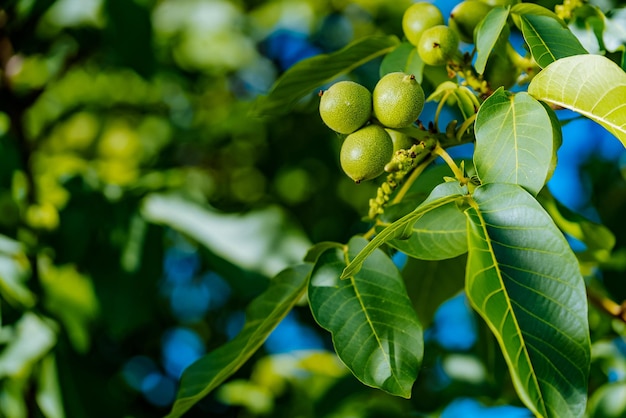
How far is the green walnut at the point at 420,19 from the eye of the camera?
4.33 feet

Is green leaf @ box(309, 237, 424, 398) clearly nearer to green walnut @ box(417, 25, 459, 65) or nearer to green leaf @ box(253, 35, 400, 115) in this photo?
green walnut @ box(417, 25, 459, 65)

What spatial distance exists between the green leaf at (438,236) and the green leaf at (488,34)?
0.77ft

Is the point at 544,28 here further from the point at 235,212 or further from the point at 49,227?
the point at 49,227

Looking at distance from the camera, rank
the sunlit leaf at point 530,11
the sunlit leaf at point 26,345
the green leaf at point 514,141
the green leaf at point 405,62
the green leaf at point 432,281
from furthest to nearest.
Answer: the sunlit leaf at point 26,345, the green leaf at point 432,281, the green leaf at point 405,62, the sunlit leaf at point 530,11, the green leaf at point 514,141

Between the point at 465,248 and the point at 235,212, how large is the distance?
A: 1.33m

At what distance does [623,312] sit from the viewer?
153cm

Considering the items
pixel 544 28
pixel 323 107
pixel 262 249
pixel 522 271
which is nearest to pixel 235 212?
pixel 262 249

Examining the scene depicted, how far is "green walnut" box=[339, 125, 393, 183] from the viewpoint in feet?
3.64

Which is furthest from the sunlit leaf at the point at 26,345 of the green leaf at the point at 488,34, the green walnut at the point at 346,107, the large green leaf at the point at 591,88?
the large green leaf at the point at 591,88

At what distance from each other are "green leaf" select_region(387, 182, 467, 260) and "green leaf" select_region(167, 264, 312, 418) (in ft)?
0.74

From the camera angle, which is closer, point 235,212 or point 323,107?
point 323,107

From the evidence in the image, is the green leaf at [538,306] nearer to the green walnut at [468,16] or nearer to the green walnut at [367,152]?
the green walnut at [367,152]

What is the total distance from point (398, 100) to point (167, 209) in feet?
4.13

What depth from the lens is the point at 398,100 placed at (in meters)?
1.09
